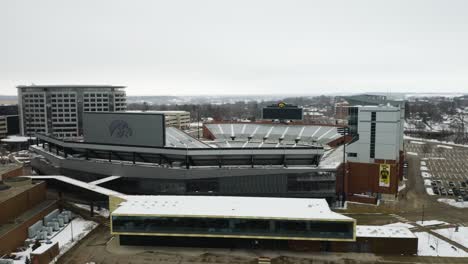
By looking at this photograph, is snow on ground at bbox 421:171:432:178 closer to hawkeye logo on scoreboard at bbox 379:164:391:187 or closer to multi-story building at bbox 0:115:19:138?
hawkeye logo on scoreboard at bbox 379:164:391:187

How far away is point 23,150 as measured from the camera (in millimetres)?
110562

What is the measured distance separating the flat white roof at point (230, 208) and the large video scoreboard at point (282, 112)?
50239mm

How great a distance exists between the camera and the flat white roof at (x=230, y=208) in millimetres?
37844

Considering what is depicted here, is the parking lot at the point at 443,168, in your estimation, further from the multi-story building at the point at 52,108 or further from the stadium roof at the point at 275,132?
the multi-story building at the point at 52,108

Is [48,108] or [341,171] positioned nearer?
[341,171]

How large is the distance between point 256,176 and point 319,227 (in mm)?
16958

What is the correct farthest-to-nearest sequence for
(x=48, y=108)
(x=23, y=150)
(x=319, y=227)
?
(x=48, y=108) < (x=23, y=150) < (x=319, y=227)

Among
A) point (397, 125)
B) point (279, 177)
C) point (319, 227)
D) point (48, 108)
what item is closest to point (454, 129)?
point (397, 125)

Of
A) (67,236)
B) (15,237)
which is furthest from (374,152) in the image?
(15,237)

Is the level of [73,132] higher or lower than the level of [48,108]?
lower

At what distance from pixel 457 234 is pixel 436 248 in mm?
6003

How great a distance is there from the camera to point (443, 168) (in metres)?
80.0

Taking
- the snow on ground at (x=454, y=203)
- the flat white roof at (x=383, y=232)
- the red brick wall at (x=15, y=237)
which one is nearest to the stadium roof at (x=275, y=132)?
the snow on ground at (x=454, y=203)

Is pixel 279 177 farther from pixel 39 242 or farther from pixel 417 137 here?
pixel 417 137
